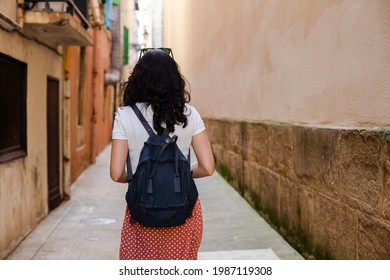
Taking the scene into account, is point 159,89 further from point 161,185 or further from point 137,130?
point 161,185

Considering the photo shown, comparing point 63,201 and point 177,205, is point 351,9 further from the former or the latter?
point 63,201

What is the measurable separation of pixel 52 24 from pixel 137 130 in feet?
13.4

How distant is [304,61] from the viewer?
17.7 ft

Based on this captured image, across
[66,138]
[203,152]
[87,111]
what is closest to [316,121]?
[203,152]

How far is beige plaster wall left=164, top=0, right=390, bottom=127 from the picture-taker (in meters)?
3.76

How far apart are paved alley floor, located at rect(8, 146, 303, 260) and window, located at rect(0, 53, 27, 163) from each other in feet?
3.18

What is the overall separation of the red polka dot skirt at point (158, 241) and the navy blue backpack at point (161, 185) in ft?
0.38

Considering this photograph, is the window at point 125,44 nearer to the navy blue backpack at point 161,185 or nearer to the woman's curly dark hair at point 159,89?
the woman's curly dark hair at point 159,89

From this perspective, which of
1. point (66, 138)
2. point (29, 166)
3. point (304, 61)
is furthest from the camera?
point (66, 138)

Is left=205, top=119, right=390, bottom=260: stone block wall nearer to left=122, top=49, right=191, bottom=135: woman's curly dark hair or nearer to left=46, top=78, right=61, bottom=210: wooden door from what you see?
left=122, top=49, right=191, bottom=135: woman's curly dark hair

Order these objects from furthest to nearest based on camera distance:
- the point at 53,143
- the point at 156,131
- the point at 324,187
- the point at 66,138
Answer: the point at 66,138, the point at 53,143, the point at 324,187, the point at 156,131

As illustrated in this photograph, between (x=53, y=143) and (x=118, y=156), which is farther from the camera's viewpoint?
(x=53, y=143)

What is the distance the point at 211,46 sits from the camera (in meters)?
12.9

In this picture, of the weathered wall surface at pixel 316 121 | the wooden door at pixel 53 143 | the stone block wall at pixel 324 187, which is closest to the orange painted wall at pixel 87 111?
the wooden door at pixel 53 143
